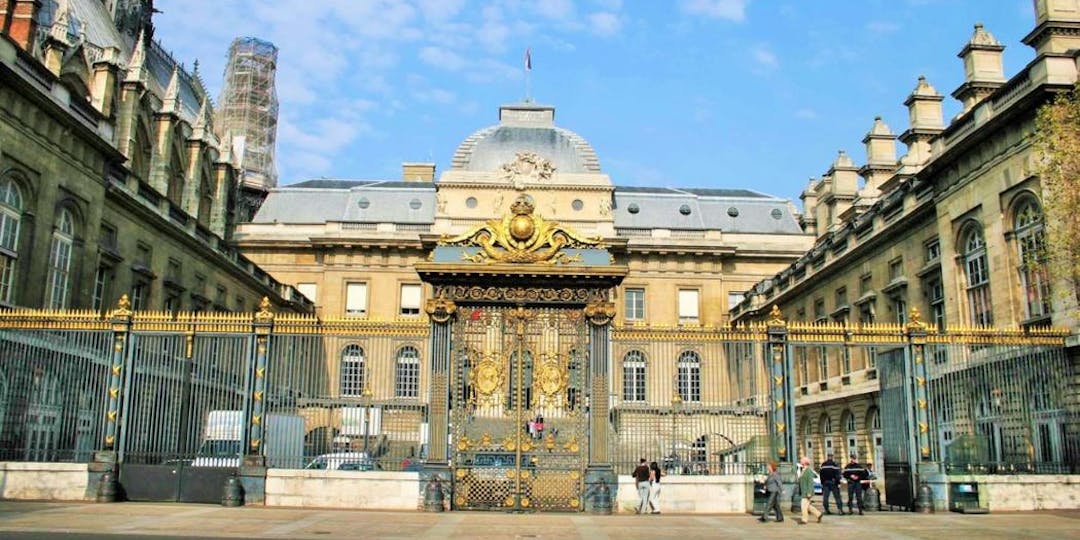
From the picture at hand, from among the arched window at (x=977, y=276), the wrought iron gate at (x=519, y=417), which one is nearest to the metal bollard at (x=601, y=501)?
the wrought iron gate at (x=519, y=417)

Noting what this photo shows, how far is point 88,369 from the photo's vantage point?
715 inches

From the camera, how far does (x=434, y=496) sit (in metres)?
16.2

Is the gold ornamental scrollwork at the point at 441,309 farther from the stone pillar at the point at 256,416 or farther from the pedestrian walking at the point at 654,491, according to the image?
the pedestrian walking at the point at 654,491

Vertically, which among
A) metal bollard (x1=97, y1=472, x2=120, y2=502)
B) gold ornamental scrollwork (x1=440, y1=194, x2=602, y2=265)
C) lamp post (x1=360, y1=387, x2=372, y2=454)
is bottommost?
metal bollard (x1=97, y1=472, x2=120, y2=502)

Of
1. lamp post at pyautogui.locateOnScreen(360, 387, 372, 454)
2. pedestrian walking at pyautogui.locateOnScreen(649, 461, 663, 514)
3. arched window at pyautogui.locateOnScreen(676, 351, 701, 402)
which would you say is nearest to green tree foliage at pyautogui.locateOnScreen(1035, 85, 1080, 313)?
arched window at pyautogui.locateOnScreen(676, 351, 701, 402)

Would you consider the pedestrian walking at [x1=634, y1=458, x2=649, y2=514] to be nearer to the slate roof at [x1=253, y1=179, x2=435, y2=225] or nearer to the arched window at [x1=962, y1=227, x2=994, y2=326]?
the arched window at [x1=962, y1=227, x2=994, y2=326]

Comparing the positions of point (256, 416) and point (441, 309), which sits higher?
point (441, 309)

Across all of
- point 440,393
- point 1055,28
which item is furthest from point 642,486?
point 1055,28

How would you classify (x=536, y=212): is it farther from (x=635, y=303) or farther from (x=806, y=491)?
(x=806, y=491)

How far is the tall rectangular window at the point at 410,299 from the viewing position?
52.8 meters

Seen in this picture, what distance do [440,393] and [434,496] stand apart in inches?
72.7

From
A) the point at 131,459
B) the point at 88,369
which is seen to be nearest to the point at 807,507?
the point at 131,459

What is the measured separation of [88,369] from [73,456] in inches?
A: 68.6

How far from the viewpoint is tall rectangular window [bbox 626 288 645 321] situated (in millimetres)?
52594
